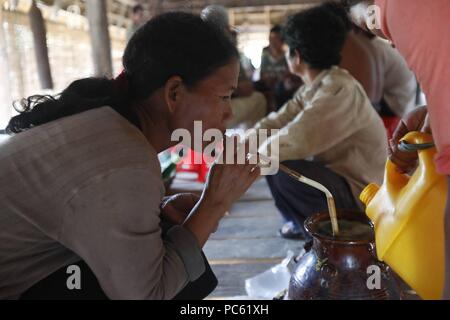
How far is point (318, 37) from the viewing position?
2285 millimetres

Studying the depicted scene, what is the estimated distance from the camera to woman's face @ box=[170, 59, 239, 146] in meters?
1.13

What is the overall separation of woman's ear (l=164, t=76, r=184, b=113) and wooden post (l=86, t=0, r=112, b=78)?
10.7 ft

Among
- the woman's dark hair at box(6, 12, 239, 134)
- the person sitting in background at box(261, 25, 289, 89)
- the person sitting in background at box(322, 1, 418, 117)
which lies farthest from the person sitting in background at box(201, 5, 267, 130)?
the woman's dark hair at box(6, 12, 239, 134)

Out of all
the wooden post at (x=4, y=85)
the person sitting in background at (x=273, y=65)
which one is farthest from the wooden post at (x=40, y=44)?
the person sitting in background at (x=273, y=65)

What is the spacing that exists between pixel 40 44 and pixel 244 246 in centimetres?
302

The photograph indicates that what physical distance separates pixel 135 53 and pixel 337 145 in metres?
1.36

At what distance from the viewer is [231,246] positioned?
8.32ft

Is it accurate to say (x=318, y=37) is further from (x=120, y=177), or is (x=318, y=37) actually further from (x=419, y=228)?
(x=120, y=177)

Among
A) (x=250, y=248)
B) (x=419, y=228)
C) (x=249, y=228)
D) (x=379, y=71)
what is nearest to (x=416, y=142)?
(x=419, y=228)

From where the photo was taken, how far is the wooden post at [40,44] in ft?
14.0

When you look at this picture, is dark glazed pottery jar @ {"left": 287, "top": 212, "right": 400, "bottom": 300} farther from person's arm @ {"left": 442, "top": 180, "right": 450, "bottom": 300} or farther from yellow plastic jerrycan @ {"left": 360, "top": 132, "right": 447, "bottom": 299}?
person's arm @ {"left": 442, "top": 180, "right": 450, "bottom": 300}

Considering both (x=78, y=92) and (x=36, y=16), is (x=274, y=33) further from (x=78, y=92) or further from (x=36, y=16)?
(x=78, y=92)

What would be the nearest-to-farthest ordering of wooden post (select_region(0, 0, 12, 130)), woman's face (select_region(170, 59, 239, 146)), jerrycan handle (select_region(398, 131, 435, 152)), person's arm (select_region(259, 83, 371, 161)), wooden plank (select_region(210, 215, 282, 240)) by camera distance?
jerrycan handle (select_region(398, 131, 435, 152)) < woman's face (select_region(170, 59, 239, 146)) < person's arm (select_region(259, 83, 371, 161)) < wooden plank (select_region(210, 215, 282, 240)) < wooden post (select_region(0, 0, 12, 130))
